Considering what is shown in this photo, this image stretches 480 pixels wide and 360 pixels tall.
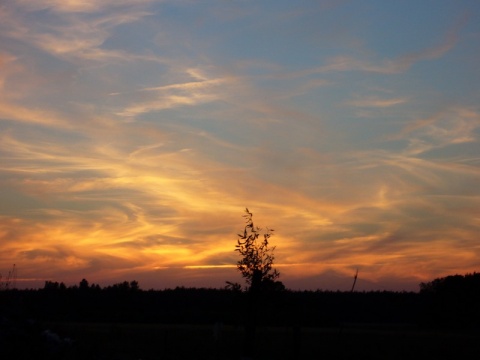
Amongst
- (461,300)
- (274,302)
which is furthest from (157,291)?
(274,302)

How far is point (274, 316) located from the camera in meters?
65.6

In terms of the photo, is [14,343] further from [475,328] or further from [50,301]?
[50,301]

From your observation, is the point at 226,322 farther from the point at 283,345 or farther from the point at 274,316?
the point at 283,345

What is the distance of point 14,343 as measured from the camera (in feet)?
57.8

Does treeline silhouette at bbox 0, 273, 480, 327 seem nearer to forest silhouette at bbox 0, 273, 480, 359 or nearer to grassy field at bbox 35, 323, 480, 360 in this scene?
forest silhouette at bbox 0, 273, 480, 359

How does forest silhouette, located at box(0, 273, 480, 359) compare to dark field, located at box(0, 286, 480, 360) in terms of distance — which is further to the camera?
forest silhouette, located at box(0, 273, 480, 359)

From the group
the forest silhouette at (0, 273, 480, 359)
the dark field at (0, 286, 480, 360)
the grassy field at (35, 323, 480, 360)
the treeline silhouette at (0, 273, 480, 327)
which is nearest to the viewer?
the dark field at (0, 286, 480, 360)

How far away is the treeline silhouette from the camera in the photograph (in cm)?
8375

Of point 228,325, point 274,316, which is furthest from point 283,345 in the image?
point 228,325

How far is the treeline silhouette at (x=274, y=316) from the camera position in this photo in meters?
83.8

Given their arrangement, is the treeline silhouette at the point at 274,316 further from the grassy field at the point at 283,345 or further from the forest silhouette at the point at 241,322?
the grassy field at the point at 283,345

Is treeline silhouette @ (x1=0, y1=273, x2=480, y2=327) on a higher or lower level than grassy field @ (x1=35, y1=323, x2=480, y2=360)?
higher

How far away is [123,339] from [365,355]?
1689 cm

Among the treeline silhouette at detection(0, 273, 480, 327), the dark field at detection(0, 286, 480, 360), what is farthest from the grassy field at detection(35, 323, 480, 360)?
the treeline silhouette at detection(0, 273, 480, 327)
